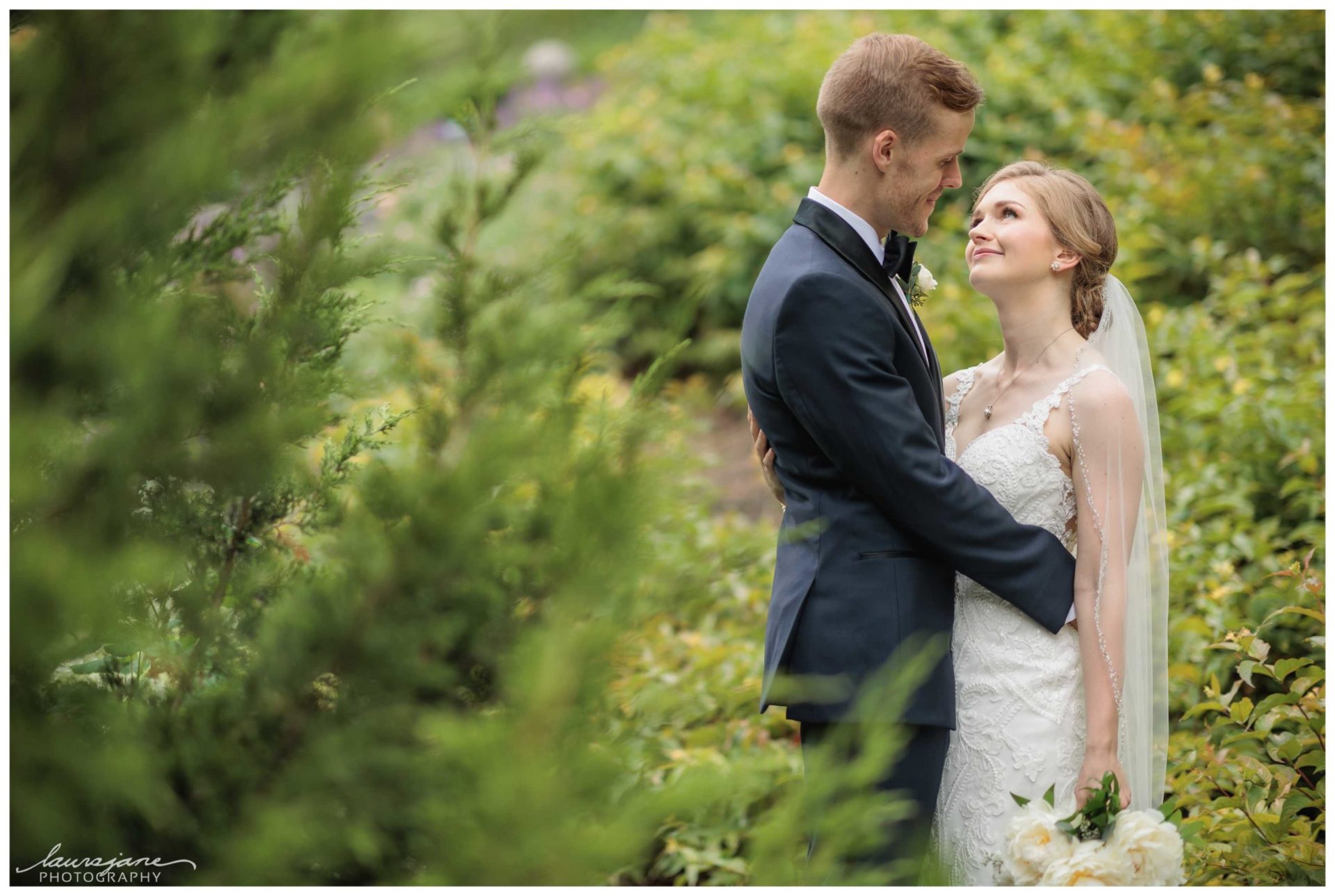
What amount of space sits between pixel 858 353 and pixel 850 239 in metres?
0.30

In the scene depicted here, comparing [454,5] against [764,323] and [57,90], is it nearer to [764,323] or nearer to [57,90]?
[57,90]

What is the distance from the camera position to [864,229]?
2486 mm

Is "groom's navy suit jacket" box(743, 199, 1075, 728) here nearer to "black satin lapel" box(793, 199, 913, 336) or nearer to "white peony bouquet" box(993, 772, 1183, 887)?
"black satin lapel" box(793, 199, 913, 336)

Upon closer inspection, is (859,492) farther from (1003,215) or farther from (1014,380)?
(1003,215)

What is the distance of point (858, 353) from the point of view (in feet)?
7.53

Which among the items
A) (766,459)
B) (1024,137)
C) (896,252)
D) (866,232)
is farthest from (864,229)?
(1024,137)

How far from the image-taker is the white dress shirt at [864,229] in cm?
247

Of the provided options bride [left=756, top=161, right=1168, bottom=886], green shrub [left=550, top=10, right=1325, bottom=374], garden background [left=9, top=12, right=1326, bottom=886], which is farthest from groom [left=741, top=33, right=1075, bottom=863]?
green shrub [left=550, top=10, right=1325, bottom=374]

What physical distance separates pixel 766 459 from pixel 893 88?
962 mm

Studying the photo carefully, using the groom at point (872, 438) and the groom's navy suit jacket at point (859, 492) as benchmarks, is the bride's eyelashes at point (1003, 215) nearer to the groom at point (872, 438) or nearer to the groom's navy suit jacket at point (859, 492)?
the groom at point (872, 438)

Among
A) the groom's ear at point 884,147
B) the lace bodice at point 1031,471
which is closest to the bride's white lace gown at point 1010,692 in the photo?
the lace bodice at point 1031,471

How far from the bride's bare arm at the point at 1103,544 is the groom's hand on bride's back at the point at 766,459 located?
0.72 metres

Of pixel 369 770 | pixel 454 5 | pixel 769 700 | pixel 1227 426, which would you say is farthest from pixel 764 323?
pixel 1227 426

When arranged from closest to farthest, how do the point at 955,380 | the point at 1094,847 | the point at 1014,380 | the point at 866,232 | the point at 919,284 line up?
1. the point at 1094,847
2. the point at 866,232
3. the point at 1014,380
4. the point at 919,284
5. the point at 955,380
